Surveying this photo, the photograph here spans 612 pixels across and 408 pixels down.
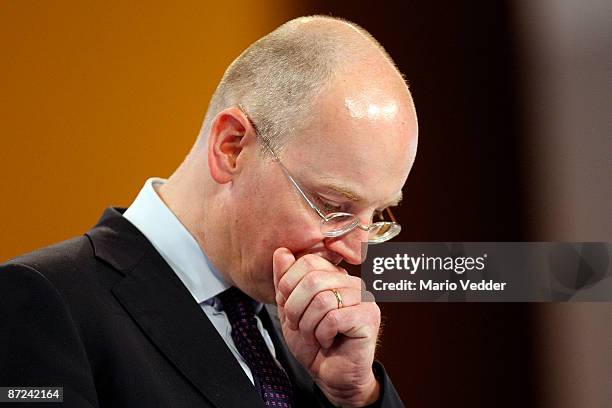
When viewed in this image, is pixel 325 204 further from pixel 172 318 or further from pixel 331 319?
pixel 172 318

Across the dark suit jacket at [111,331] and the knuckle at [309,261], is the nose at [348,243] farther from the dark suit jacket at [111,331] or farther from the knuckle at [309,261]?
the dark suit jacket at [111,331]

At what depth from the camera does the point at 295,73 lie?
130cm

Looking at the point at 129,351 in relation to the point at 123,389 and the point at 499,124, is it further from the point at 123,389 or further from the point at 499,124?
the point at 499,124

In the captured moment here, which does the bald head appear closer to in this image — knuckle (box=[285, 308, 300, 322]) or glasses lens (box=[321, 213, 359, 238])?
glasses lens (box=[321, 213, 359, 238])

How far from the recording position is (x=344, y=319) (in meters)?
1.27

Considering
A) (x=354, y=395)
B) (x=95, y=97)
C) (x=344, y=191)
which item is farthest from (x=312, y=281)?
(x=95, y=97)

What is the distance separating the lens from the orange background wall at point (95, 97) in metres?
1.88

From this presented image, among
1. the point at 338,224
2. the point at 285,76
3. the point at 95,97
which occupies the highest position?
the point at 95,97

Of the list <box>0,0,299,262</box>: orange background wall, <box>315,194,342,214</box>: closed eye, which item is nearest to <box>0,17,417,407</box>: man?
<box>315,194,342,214</box>: closed eye

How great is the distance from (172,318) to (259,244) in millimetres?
157

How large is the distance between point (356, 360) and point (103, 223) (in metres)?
0.42

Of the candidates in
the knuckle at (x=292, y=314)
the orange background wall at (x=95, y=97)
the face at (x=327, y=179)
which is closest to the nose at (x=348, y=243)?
the face at (x=327, y=179)

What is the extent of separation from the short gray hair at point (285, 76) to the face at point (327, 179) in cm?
3

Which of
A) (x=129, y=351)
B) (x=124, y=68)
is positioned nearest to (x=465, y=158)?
(x=124, y=68)
